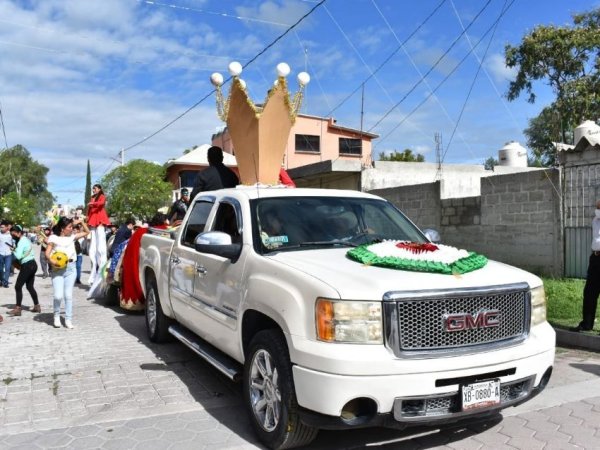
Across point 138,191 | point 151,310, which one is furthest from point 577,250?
point 138,191

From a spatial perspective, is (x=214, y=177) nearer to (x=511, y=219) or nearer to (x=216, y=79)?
(x=216, y=79)

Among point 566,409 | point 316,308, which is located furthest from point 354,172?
point 316,308

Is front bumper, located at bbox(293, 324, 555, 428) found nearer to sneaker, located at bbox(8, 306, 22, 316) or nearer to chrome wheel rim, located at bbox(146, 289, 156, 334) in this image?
chrome wheel rim, located at bbox(146, 289, 156, 334)

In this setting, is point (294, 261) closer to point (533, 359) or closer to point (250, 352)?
point (250, 352)

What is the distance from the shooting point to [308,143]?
42906mm

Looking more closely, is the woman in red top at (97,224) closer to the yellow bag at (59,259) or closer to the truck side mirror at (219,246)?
the yellow bag at (59,259)

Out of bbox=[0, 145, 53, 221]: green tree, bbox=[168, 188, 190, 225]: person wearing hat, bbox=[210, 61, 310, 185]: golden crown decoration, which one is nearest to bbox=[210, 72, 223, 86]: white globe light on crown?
bbox=[210, 61, 310, 185]: golden crown decoration

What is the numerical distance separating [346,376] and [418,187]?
11227 mm

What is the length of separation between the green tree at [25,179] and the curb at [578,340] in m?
72.6

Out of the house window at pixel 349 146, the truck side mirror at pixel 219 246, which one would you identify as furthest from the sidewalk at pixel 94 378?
the house window at pixel 349 146

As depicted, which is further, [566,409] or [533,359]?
[566,409]

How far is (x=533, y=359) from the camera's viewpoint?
362 cm

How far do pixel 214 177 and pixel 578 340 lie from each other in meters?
5.09

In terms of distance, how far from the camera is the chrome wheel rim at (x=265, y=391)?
140 inches
